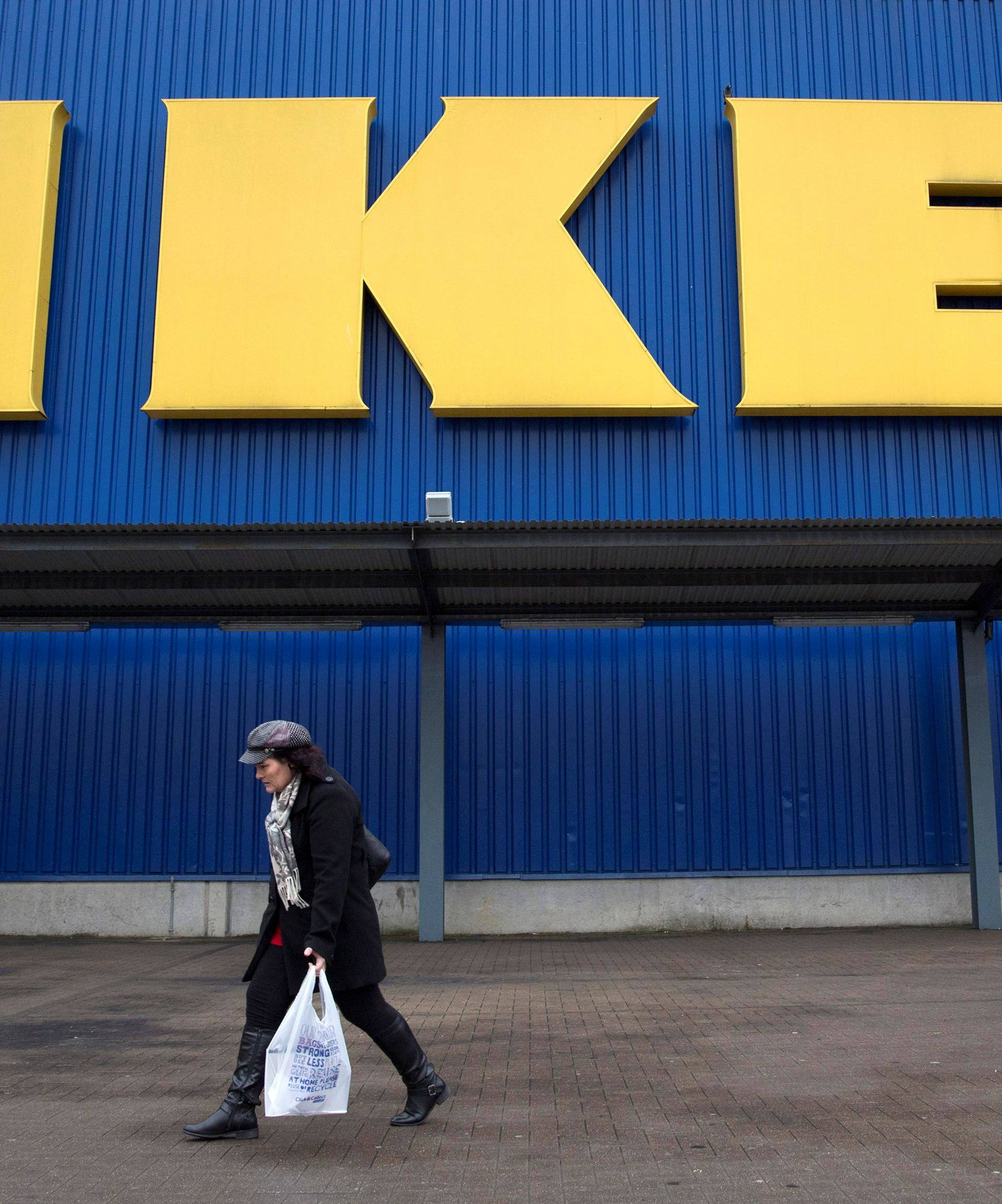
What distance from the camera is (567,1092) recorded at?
215 inches

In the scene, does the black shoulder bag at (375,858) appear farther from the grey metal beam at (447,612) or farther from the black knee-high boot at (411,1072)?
the grey metal beam at (447,612)

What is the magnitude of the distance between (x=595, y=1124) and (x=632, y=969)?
17.7 feet

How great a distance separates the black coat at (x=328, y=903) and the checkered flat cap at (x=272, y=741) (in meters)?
0.20

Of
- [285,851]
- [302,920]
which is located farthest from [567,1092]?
[285,851]

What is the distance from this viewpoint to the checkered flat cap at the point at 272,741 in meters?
4.57

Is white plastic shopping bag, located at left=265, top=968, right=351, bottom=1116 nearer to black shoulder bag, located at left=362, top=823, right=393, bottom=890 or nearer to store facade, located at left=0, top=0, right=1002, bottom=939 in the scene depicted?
black shoulder bag, located at left=362, top=823, right=393, bottom=890

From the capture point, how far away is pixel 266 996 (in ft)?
15.0

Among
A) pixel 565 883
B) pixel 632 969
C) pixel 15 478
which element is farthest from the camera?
pixel 15 478

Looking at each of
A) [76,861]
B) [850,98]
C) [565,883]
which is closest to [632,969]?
[565,883]

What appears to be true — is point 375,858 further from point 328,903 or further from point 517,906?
point 517,906

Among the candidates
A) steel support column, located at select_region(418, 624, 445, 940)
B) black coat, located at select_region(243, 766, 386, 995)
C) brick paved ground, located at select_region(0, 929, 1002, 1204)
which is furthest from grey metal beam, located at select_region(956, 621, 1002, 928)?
black coat, located at select_region(243, 766, 386, 995)

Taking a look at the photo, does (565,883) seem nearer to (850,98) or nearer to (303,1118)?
(303,1118)

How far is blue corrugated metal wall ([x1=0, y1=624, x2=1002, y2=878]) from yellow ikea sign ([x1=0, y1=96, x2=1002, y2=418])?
123 inches

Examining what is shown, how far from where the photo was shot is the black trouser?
457 cm
